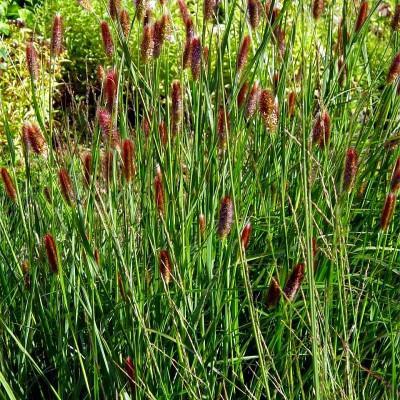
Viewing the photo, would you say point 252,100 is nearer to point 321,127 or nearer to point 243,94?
point 321,127

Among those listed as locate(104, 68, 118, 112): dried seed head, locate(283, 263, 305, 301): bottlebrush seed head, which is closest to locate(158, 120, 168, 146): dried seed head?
locate(104, 68, 118, 112): dried seed head

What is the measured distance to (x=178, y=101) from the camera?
230 cm

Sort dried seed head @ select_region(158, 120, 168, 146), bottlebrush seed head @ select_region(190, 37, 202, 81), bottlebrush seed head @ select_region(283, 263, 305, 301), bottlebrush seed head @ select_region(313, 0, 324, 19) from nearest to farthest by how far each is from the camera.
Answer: bottlebrush seed head @ select_region(283, 263, 305, 301)
bottlebrush seed head @ select_region(190, 37, 202, 81)
dried seed head @ select_region(158, 120, 168, 146)
bottlebrush seed head @ select_region(313, 0, 324, 19)

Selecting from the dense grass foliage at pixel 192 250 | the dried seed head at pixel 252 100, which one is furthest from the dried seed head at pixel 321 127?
the dried seed head at pixel 252 100

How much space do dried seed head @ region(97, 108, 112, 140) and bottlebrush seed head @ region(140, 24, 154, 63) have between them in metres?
0.22

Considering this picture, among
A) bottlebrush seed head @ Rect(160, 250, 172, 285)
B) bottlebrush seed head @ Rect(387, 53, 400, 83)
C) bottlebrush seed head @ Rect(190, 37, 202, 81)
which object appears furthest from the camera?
bottlebrush seed head @ Rect(387, 53, 400, 83)

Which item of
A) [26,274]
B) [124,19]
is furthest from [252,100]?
[26,274]

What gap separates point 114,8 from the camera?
7.79ft

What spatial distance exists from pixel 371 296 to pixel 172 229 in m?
0.66

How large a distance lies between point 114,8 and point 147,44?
0.61 feet

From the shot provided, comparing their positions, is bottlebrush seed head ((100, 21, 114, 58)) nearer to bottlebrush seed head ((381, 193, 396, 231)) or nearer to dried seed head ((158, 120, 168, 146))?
dried seed head ((158, 120, 168, 146))

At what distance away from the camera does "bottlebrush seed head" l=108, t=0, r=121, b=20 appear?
235 centimetres

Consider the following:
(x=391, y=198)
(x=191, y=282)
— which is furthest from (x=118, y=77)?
(x=391, y=198)

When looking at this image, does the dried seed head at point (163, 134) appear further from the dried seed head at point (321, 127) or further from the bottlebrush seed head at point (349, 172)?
the bottlebrush seed head at point (349, 172)
